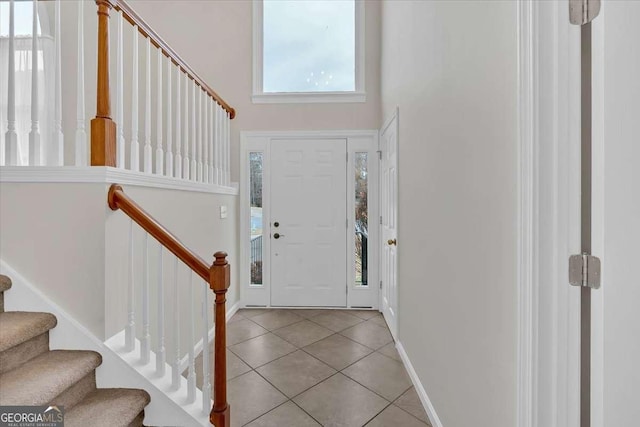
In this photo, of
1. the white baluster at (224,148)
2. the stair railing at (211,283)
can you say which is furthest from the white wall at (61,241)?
the white baluster at (224,148)

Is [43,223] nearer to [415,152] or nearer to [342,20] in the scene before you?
[415,152]

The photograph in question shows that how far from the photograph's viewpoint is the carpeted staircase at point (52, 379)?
4.24 ft

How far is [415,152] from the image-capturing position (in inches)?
84.5

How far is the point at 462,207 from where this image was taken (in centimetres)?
141

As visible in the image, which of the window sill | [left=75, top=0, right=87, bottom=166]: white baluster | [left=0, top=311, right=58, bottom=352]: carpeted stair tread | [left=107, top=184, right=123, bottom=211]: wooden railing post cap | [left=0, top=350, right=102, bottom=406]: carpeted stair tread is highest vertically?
the window sill

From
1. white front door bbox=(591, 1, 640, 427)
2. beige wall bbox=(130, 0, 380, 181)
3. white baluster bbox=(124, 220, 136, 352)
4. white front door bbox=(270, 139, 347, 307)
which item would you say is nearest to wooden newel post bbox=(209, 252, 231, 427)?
white baluster bbox=(124, 220, 136, 352)

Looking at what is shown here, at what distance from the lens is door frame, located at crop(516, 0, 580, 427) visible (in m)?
0.87

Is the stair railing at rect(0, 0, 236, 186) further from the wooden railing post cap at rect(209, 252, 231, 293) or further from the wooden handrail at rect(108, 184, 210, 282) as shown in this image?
the wooden railing post cap at rect(209, 252, 231, 293)

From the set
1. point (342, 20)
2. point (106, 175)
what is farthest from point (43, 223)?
point (342, 20)

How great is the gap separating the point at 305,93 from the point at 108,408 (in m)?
3.38

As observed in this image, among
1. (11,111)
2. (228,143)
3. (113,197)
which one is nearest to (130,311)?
(113,197)

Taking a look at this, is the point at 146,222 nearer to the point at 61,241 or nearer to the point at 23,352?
the point at 61,241

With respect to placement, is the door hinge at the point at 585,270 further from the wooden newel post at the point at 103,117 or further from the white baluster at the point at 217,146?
the white baluster at the point at 217,146

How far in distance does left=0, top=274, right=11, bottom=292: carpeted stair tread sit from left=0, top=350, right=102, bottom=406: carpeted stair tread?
0.39m
